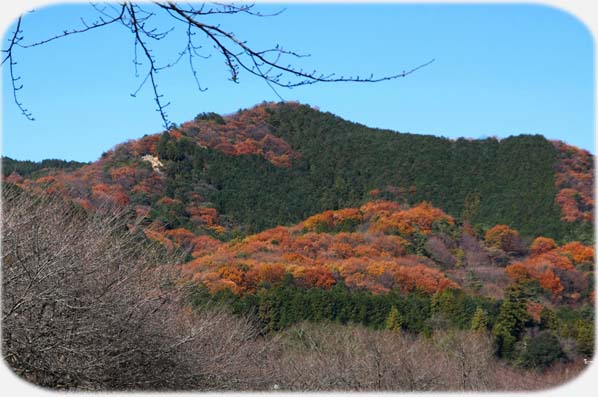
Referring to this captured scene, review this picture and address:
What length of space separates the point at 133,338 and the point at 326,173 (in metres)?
33.2

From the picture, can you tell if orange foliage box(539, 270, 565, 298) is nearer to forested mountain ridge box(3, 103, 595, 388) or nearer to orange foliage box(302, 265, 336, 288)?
forested mountain ridge box(3, 103, 595, 388)

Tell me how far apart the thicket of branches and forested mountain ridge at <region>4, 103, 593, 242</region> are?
13.5m

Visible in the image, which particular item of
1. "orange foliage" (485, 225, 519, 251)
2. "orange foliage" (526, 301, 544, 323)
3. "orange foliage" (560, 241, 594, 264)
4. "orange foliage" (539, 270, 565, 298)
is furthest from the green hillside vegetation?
"orange foliage" (526, 301, 544, 323)

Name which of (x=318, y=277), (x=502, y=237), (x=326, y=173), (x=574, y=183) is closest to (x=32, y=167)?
(x=318, y=277)

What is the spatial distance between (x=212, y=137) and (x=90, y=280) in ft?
109

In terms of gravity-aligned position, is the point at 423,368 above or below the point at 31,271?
below

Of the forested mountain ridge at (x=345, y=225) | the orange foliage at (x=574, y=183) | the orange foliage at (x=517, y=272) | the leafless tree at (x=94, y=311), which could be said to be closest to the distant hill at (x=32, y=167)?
the forested mountain ridge at (x=345, y=225)

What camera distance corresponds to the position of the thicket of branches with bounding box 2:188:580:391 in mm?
7273

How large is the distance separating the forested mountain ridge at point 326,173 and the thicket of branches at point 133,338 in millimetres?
13469

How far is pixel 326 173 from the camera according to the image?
137 ft

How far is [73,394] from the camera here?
712 centimetres

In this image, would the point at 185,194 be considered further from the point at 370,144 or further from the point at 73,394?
the point at 73,394

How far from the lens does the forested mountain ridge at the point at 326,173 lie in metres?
32.3

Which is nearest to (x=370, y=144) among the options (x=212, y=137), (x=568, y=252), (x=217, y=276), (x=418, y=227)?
(x=212, y=137)
